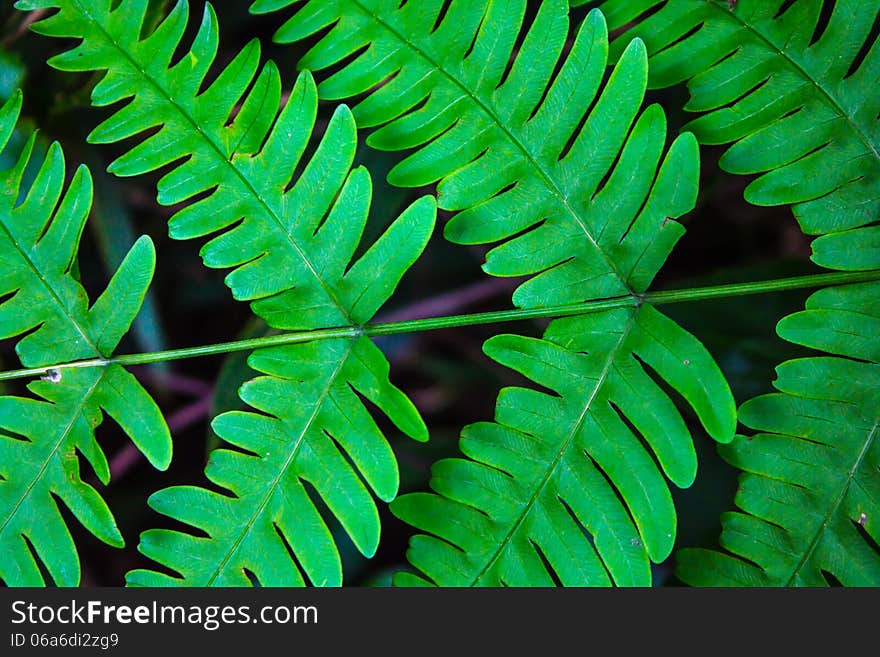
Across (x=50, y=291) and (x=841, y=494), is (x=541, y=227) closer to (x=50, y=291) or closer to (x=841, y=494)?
(x=841, y=494)

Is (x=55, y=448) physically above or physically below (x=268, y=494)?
above

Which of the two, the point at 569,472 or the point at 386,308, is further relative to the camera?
the point at 386,308

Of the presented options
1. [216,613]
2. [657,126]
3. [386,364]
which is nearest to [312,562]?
[216,613]

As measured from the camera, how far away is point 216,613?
147cm

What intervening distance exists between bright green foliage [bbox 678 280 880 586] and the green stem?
0.26ft

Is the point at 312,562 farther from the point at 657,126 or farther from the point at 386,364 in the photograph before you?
the point at 657,126

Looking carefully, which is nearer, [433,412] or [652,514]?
[652,514]

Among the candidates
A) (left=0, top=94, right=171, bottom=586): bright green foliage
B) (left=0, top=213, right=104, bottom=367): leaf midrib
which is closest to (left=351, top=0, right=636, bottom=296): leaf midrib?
(left=0, top=94, right=171, bottom=586): bright green foliage

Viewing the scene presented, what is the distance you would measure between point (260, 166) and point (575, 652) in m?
1.11

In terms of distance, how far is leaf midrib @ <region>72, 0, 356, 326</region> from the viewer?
1.35 metres

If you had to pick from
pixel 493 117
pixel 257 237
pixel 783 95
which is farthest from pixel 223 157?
pixel 783 95

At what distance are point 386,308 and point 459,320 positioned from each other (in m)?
0.80

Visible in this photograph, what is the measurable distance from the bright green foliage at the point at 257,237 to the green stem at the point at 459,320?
71mm

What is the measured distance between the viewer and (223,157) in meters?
1.38
